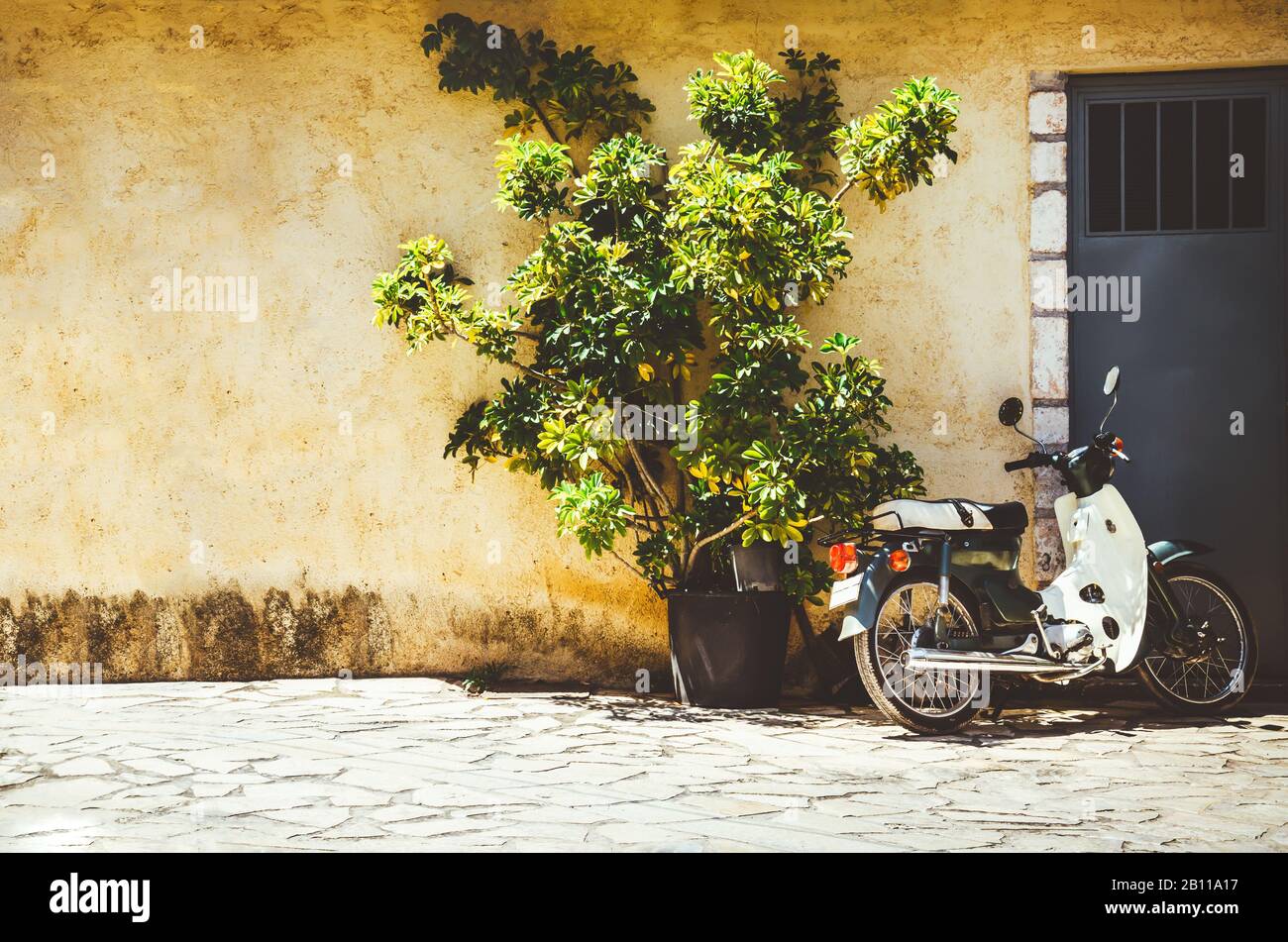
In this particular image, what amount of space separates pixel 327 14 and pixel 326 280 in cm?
149

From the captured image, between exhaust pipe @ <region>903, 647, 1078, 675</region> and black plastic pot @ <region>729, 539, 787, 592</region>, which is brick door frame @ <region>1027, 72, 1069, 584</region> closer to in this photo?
exhaust pipe @ <region>903, 647, 1078, 675</region>

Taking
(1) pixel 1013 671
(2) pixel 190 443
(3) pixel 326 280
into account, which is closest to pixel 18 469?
(2) pixel 190 443

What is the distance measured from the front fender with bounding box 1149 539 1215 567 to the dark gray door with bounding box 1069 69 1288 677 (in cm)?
71

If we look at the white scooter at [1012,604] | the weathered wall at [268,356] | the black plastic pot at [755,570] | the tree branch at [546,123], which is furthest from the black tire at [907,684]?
the tree branch at [546,123]

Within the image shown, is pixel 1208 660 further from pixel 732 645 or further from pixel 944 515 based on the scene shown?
pixel 732 645

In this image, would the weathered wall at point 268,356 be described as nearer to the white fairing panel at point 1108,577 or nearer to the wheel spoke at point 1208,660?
the white fairing panel at point 1108,577

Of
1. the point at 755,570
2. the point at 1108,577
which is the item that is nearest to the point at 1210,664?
the point at 1108,577

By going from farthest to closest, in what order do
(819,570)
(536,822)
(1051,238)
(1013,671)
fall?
(1051,238) → (819,570) → (1013,671) → (536,822)

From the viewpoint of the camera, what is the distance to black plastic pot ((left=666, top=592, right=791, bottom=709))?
20.6ft

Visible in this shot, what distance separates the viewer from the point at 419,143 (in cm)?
721

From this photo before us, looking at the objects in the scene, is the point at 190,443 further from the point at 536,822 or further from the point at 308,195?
the point at 536,822

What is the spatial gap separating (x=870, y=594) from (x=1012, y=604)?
28.6 inches

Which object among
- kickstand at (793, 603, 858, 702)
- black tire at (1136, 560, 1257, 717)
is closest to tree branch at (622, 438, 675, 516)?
kickstand at (793, 603, 858, 702)

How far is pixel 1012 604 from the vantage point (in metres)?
6.02
